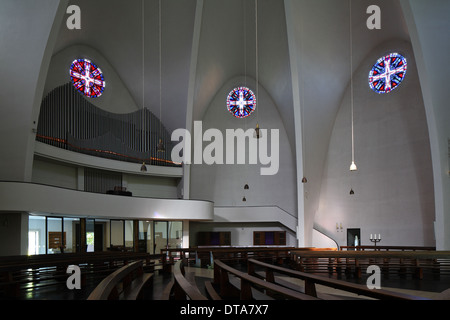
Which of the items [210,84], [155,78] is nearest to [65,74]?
[155,78]

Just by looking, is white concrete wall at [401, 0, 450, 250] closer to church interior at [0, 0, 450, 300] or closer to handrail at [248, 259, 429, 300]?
church interior at [0, 0, 450, 300]

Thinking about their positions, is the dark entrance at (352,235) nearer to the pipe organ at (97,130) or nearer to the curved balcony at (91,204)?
the curved balcony at (91,204)

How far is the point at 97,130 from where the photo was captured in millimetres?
15844

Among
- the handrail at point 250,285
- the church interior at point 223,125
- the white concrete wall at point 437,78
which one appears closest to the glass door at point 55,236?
the church interior at point 223,125

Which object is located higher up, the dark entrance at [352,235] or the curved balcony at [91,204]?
the curved balcony at [91,204]

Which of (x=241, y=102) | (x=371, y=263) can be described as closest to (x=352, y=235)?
(x=371, y=263)

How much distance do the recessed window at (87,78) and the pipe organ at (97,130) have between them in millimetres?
1031

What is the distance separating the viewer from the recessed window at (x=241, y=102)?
20047mm

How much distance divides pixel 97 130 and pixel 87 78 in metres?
2.70

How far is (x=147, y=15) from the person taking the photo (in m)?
15.8

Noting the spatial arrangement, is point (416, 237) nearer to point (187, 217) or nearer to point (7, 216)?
point (187, 217)
